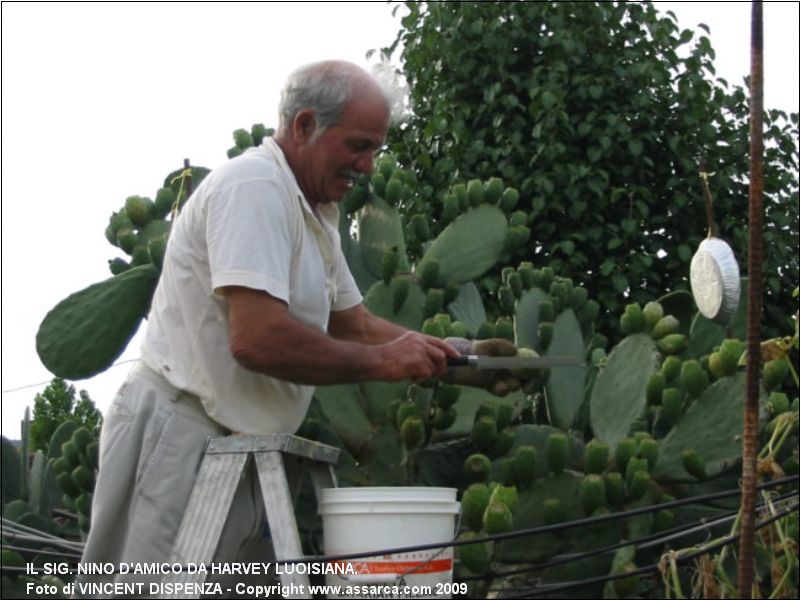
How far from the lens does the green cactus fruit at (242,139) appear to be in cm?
379

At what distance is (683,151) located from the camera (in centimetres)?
586

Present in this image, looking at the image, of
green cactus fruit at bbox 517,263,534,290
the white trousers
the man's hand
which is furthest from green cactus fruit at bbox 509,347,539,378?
green cactus fruit at bbox 517,263,534,290

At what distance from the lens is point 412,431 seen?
10.5 ft

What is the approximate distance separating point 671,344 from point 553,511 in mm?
677

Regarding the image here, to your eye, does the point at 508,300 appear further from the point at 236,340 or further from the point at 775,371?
the point at 236,340

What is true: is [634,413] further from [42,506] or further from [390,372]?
[42,506]

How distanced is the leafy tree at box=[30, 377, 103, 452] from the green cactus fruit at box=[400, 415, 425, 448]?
4.66 feet

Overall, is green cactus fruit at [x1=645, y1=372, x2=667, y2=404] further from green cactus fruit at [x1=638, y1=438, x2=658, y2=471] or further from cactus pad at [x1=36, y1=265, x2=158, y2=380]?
cactus pad at [x1=36, y1=265, x2=158, y2=380]

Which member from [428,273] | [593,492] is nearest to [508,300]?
[428,273]

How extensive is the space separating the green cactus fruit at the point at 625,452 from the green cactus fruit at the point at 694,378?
24 cm

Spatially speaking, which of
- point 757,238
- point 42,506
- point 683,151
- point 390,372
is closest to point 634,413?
point 390,372

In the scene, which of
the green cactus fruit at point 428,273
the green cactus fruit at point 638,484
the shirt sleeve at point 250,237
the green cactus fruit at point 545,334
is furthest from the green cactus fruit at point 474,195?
the shirt sleeve at point 250,237

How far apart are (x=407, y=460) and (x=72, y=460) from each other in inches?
36.4

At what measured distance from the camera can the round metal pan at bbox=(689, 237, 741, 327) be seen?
10.0 feet
